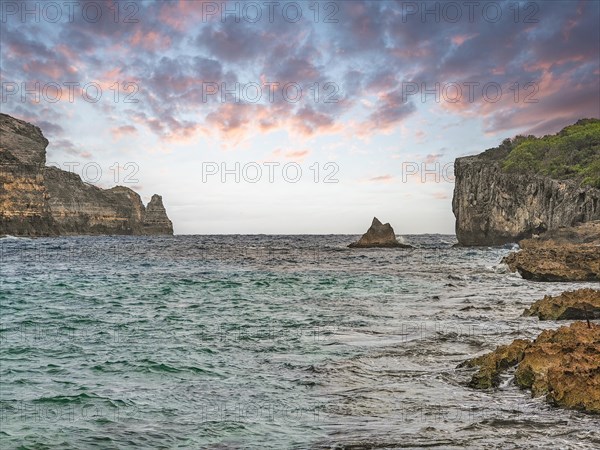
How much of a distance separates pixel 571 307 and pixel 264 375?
32.8ft

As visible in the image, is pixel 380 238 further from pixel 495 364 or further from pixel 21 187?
pixel 21 187

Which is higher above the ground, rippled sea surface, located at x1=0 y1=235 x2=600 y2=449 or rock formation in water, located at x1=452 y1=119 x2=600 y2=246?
rock formation in water, located at x1=452 y1=119 x2=600 y2=246

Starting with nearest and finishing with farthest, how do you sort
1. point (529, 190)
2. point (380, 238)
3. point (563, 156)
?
1. point (529, 190)
2. point (563, 156)
3. point (380, 238)

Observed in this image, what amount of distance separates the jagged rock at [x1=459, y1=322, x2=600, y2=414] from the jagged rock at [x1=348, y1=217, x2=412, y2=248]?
7739 cm

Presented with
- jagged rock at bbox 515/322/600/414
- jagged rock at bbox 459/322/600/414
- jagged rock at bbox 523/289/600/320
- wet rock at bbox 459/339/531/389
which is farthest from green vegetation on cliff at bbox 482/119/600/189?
jagged rock at bbox 515/322/600/414

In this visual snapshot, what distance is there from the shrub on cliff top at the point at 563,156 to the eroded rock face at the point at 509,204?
428 cm

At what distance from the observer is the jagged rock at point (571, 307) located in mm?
14632

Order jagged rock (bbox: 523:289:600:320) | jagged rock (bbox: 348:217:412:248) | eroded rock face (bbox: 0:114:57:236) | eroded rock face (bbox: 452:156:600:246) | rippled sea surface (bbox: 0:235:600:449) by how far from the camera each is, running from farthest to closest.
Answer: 1. eroded rock face (bbox: 0:114:57:236)
2. jagged rock (bbox: 348:217:412:248)
3. eroded rock face (bbox: 452:156:600:246)
4. jagged rock (bbox: 523:289:600:320)
5. rippled sea surface (bbox: 0:235:600:449)

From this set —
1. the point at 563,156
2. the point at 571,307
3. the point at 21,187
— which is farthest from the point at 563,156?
the point at 21,187

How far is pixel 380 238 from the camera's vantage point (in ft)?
288

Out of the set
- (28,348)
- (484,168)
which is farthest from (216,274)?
(484,168)

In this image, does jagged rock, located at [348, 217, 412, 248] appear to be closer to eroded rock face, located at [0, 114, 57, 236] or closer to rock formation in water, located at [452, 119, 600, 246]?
rock formation in water, located at [452, 119, 600, 246]

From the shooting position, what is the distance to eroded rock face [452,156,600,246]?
208 feet

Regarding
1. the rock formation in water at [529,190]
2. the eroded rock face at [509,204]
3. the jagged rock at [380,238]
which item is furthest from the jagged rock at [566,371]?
the jagged rock at [380,238]
